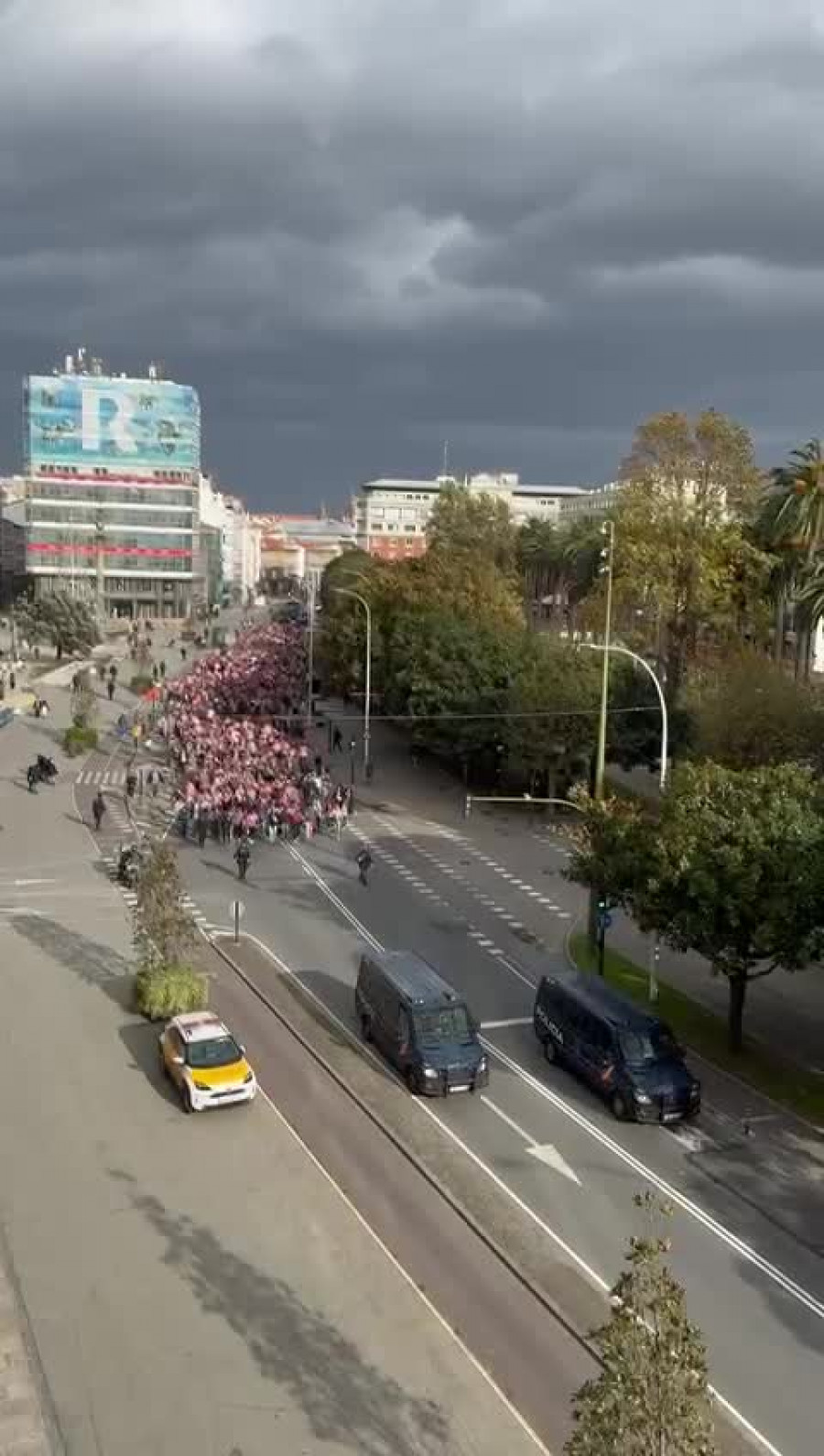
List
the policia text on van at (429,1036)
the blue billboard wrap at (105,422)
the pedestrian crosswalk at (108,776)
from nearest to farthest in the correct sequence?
the policia text on van at (429,1036)
the pedestrian crosswalk at (108,776)
the blue billboard wrap at (105,422)

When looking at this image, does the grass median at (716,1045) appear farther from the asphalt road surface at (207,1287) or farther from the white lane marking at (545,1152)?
the asphalt road surface at (207,1287)

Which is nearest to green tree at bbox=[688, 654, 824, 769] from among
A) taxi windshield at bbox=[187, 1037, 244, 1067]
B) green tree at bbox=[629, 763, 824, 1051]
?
green tree at bbox=[629, 763, 824, 1051]

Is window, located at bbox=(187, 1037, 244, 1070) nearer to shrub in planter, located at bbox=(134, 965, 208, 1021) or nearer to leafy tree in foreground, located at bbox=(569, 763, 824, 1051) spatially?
shrub in planter, located at bbox=(134, 965, 208, 1021)

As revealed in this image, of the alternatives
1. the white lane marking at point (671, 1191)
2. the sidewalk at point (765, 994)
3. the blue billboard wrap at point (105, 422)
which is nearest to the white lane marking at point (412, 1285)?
the white lane marking at point (671, 1191)

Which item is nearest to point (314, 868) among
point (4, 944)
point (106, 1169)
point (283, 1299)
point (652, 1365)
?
point (4, 944)

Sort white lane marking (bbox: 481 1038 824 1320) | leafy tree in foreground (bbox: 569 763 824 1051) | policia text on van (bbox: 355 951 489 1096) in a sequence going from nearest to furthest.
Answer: white lane marking (bbox: 481 1038 824 1320) → leafy tree in foreground (bbox: 569 763 824 1051) → policia text on van (bbox: 355 951 489 1096)

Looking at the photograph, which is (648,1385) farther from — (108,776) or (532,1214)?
(108,776)

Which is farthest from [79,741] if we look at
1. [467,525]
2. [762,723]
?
[467,525]
